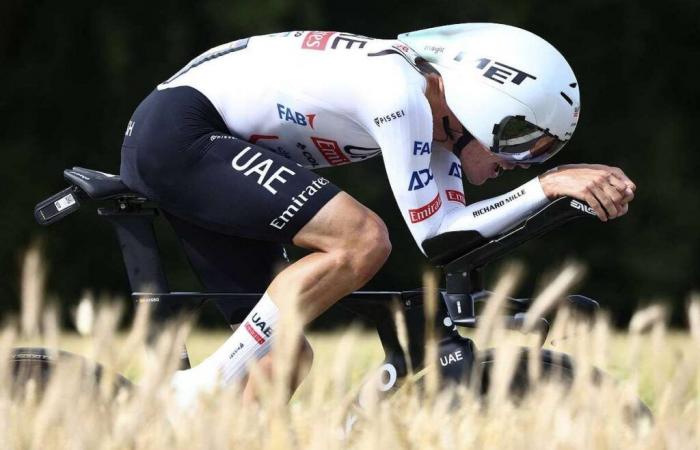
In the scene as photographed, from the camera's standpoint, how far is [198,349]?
8.40m

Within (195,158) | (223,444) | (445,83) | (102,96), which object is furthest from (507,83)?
(102,96)

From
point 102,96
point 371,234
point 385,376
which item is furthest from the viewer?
point 102,96

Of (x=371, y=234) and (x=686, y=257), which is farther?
(x=686, y=257)

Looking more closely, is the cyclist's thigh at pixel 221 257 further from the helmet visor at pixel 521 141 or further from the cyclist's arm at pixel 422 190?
the helmet visor at pixel 521 141

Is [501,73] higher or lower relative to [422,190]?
higher

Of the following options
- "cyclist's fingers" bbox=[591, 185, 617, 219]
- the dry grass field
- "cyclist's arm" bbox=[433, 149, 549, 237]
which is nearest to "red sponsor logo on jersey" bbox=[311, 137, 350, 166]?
"cyclist's arm" bbox=[433, 149, 549, 237]

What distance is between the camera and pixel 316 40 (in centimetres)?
418

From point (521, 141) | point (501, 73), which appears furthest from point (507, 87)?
point (521, 141)

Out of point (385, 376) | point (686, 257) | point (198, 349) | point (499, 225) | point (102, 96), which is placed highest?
point (499, 225)

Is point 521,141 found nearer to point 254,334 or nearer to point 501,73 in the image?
point 501,73

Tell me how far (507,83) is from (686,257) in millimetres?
11561

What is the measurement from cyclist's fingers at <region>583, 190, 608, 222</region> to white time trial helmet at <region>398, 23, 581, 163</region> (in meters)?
0.34

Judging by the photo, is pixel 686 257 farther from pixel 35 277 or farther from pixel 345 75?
pixel 35 277

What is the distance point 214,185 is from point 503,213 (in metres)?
0.80
